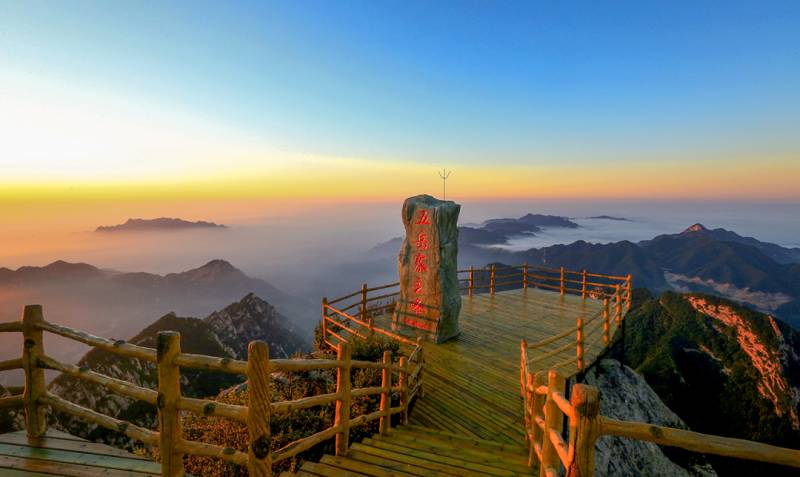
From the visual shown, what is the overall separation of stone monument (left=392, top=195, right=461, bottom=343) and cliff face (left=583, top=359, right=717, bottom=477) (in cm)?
386

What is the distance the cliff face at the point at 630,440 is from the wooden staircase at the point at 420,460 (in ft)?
13.5

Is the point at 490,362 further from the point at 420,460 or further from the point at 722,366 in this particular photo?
the point at 722,366

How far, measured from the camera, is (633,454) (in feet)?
28.9

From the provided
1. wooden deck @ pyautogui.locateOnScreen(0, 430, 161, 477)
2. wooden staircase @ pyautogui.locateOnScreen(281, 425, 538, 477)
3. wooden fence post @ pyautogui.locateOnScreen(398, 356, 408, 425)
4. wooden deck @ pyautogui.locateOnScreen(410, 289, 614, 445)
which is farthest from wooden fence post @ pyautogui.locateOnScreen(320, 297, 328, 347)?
wooden deck @ pyautogui.locateOnScreen(0, 430, 161, 477)

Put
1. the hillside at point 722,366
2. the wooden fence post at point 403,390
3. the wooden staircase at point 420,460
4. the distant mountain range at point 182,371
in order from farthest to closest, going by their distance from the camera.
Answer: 1. the distant mountain range at point 182,371
2. the hillside at point 722,366
3. the wooden fence post at point 403,390
4. the wooden staircase at point 420,460

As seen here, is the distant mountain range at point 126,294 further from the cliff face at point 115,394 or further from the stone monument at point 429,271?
the stone monument at point 429,271

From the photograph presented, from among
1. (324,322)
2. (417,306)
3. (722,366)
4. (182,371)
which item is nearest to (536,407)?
(417,306)

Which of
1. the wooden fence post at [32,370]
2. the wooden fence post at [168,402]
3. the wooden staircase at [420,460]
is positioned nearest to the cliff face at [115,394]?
the wooden fence post at [32,370]

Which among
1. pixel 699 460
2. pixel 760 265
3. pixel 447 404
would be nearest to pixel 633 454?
pixel 447 404

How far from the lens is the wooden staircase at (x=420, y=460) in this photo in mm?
3758

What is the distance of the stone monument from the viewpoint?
10141 millimetres

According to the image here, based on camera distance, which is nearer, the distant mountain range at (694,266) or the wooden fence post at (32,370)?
the wooden fence post at (32,370)

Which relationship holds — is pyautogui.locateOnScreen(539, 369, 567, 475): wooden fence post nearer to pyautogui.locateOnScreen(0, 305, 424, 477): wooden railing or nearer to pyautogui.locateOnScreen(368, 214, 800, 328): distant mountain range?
pyautogui.locateOnScreen(0, 305, 424, 477): wooden railing

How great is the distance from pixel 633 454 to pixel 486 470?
728 centimetres
